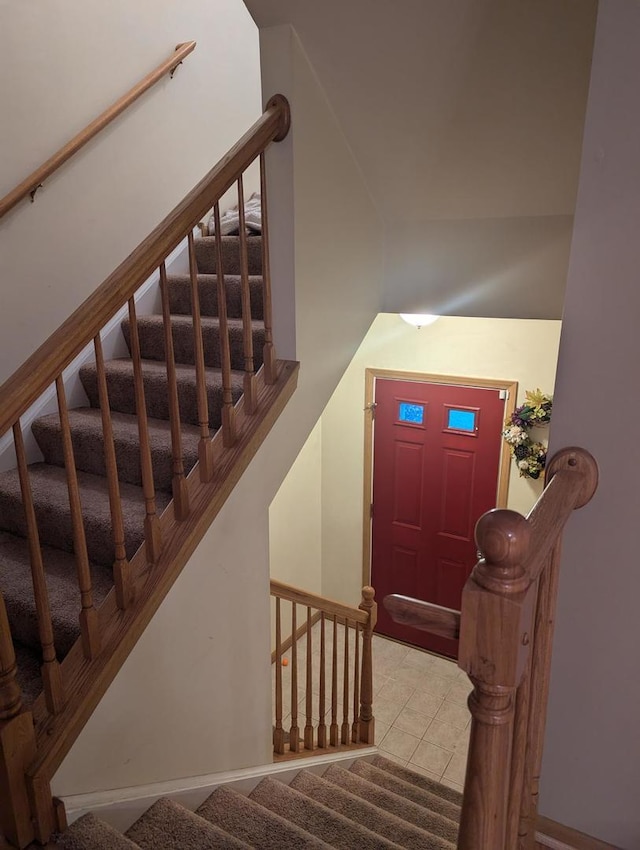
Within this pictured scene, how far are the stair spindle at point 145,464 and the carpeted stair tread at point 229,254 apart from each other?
95 centimetres

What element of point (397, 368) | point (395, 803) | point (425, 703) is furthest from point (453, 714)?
point (397, 368)

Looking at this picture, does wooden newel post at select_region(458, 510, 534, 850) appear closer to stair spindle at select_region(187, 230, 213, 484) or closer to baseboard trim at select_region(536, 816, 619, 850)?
baseboard trim at select_region(536, 816, 619, 850)

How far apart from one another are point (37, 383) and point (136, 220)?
1.89m

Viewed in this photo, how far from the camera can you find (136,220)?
302 cm

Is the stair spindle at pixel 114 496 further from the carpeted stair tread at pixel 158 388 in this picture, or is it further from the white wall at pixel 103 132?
the white wall at pixel 103 132

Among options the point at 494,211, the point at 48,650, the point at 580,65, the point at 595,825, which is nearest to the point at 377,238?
the point at 494,211

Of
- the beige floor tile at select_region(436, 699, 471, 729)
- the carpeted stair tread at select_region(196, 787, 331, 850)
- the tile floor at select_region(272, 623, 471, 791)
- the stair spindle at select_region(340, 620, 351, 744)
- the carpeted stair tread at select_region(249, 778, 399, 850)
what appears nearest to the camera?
the carpeted stair tread at select_region(196, 787, 331, 850)

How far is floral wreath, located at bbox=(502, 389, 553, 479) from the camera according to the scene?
3.65 metres

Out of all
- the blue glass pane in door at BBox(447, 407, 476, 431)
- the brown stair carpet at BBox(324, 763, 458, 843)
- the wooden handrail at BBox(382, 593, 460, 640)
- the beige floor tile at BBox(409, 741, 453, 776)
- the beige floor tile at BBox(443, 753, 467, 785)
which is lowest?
the beige floor tile at BBox(443, 753, 467, 785)

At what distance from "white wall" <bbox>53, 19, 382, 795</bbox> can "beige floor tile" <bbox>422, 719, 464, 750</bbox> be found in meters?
1.58

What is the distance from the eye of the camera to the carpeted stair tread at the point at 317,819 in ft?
6.15

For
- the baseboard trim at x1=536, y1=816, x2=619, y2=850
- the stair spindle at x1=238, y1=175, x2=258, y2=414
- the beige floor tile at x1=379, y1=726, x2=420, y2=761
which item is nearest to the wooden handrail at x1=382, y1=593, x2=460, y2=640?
→ the baseboard trim at x1=536, y1=816, x2=619, y2=850

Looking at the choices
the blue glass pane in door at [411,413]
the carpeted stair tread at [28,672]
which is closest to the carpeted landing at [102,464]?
the carpeted stair tread at [28,672]

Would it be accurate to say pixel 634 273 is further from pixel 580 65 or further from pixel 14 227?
pixel 14 227
